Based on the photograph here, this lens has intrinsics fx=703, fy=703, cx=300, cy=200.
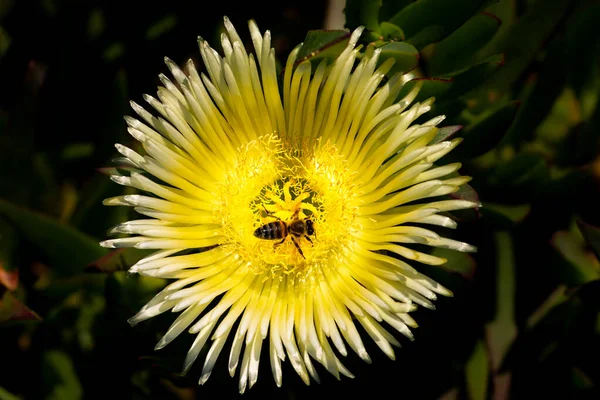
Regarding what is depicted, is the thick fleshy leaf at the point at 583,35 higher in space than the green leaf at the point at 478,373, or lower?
higher

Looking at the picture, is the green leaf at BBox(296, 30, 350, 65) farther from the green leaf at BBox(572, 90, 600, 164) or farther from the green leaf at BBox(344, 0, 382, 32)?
the green leaf at BBox(572, 90, 600, 164)

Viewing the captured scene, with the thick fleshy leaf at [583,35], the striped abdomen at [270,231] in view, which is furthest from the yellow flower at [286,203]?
the thick fleshy leaf at [583,35]

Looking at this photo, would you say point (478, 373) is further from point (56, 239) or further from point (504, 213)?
point (56, 239)

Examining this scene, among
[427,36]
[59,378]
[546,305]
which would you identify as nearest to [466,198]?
[427,36]

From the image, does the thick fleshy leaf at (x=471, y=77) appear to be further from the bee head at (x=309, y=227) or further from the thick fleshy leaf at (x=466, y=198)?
the bee head at (x=309, y=227)

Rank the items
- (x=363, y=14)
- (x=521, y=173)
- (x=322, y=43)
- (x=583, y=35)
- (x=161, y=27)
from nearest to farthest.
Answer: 1. (x=322, y=43)
2. (x=363, y=14)
3. (x=521, y=173)
4. (x=583, y=35)
5. (x=161, y=27)

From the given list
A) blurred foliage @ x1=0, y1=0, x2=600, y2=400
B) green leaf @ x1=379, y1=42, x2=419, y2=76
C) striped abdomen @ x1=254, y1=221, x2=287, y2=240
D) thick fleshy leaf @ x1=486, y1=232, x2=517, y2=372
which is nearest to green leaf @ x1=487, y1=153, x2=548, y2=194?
blurred foliage @ x1=0, y1=0, x2=600, y2=400

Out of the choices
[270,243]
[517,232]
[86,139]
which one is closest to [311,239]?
[270,243]
